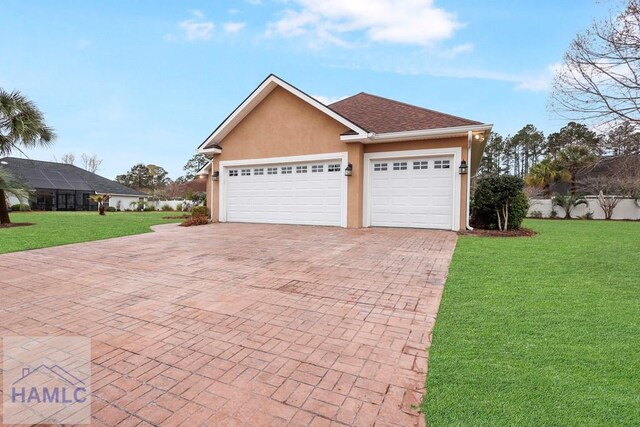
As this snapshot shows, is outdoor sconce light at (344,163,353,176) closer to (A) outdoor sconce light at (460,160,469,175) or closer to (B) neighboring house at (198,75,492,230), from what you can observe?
(B) neighboring house at (198,75,492,230)

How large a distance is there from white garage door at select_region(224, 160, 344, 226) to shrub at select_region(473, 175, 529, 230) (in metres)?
4.88

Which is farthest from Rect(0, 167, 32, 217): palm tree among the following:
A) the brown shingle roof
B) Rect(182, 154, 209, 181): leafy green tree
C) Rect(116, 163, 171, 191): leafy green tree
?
Rect(182, 154, 209, 181): leafy green tree

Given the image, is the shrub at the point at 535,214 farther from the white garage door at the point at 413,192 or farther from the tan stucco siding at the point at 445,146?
the white garage door at the point at 413,192

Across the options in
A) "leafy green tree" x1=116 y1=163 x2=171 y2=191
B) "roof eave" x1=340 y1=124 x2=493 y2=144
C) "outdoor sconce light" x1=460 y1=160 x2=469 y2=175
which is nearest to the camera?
"roof eave" x1=340 y1=124 x2=493 y2=144

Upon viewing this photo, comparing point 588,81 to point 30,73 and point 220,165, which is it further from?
point 30,73

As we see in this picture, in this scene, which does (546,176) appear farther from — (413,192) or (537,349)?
(537,349)

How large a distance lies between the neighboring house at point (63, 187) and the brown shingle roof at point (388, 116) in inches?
1203

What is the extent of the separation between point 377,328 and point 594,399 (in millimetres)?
1728

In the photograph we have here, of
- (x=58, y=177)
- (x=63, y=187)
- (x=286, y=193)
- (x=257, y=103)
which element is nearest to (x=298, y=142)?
(x=286, y=193)

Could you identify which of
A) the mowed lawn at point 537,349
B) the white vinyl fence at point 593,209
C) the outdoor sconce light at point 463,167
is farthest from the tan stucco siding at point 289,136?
the white vinyl fence at point 593,209

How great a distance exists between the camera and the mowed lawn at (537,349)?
201 centimetres

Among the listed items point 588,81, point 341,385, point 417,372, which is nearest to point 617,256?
point 588,81

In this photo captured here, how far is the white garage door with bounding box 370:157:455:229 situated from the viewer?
10.8 metres

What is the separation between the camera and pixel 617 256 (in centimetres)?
645
